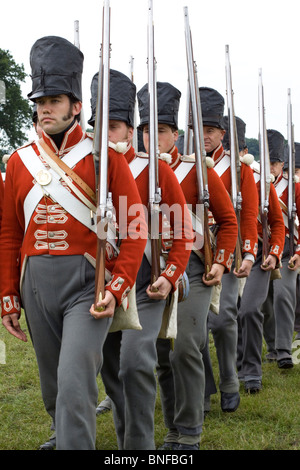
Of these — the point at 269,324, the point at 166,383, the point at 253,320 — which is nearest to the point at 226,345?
the point at 253,320

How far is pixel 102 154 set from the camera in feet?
13.1

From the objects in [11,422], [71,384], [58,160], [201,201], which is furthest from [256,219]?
[71,384]

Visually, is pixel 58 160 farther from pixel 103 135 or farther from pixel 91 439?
pixel 91 439

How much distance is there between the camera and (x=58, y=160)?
412cm

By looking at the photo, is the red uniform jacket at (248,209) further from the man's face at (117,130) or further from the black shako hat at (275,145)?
the black shako hat at (275,145)

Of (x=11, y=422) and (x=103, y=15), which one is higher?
(x=103, y=15)

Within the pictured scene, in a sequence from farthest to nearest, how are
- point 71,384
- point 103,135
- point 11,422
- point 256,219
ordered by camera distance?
1. point 256,219
2. point 11,422
3. point 103,135
4. point 71,384

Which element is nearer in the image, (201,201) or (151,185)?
(151,185)

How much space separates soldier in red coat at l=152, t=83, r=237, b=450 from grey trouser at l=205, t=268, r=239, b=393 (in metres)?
0.85

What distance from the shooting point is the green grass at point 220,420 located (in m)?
5.45

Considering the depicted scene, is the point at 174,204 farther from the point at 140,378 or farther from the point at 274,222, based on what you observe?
the point at 274,222

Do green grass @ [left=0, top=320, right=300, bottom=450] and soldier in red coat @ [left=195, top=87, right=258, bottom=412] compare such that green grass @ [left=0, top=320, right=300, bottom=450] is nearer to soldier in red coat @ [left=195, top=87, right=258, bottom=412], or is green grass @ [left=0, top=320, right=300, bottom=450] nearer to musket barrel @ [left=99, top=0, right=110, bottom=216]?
soldier in red coat @ [left=195, top=87, right=258, bottom=412]

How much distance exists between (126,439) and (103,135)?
1662 millimetres

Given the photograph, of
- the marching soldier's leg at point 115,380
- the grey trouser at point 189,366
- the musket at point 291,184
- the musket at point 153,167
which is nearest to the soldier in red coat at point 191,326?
the grey trouser at point 189,366
